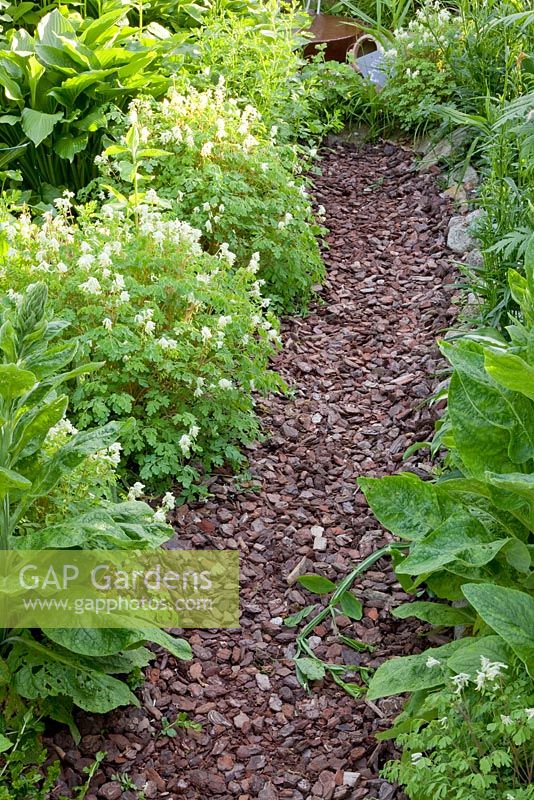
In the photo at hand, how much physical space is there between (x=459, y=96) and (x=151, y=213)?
2.85 metres

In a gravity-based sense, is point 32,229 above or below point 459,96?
above

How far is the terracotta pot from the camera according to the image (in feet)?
23.4

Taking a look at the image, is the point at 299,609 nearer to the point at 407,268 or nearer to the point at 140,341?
the point at 140,341

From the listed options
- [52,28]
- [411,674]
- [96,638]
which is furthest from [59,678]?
[52,28]

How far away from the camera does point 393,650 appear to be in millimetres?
2934

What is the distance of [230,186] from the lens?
14.5 ft

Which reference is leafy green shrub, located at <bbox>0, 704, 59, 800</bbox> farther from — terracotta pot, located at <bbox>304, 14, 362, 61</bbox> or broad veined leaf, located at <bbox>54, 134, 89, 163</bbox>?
terracotta pot, located at <bbox>304, 14, 362, 61</bbox>

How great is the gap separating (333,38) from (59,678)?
5.97 m

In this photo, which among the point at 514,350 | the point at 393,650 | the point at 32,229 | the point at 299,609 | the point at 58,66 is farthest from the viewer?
the point at 58,66

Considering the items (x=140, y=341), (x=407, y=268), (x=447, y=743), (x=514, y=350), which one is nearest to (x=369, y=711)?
(x=447, y=743)

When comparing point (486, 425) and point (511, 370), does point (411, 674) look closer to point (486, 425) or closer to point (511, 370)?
point (486, 425)

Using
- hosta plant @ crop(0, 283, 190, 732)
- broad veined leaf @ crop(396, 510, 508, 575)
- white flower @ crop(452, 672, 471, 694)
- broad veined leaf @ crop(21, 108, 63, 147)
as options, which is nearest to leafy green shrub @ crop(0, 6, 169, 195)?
broad veined leaf @ crop(21, 108, 63, 147)

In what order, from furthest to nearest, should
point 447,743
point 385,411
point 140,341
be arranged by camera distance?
point 385,411
point 140,341
point 447,743

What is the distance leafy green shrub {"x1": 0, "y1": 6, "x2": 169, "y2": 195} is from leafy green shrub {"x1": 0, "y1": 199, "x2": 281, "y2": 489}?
4.16ft
